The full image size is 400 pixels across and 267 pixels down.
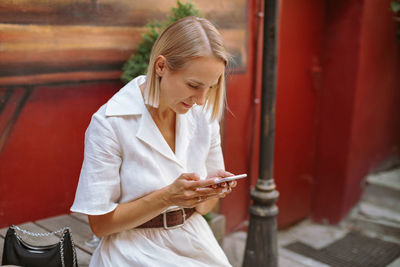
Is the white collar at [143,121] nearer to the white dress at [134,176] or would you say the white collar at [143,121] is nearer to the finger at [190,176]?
the white dress at [134,176]

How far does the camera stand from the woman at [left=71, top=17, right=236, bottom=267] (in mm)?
1546

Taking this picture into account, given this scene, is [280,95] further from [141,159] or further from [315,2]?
[141,159]

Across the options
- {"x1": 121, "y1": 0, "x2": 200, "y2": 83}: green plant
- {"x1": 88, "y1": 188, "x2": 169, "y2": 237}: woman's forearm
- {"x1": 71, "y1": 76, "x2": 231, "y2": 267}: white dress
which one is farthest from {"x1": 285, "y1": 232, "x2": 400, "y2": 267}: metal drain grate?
{"x1": 88, "y1": 188, "x2": 169, "y2": 237}: woman's forearm

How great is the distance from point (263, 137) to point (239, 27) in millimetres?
1379

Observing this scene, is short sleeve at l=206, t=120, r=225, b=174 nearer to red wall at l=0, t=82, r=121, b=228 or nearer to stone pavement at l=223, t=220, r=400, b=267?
red wall at l=0, t=82, r=121, b=228

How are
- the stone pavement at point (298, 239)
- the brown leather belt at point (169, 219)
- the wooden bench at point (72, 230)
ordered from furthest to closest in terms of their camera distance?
the stone pavement at point (298, 239) < the wooden bench at point (72, 230) < the brown leather belt at point (169, 219)

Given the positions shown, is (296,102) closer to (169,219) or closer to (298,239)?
(298,239)

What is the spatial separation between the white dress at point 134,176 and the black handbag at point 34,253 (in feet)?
0.41

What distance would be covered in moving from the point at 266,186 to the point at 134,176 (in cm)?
170

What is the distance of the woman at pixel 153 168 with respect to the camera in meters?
1.55

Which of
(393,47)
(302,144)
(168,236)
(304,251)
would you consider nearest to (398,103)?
(393,47)

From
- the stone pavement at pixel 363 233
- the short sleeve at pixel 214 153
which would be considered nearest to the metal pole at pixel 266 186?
the stone pavement at pixel 363 233

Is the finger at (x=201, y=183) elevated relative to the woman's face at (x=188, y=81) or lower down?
lower down

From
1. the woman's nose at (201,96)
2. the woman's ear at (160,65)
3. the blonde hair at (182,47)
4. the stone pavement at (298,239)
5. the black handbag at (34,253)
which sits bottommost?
the stone pavement at (298,239)
